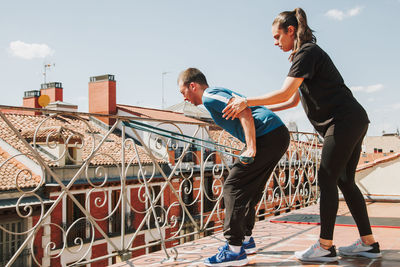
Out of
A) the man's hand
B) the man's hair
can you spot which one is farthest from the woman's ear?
the man's hand

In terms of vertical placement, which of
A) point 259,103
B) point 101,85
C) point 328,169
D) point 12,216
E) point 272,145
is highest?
point 101,85

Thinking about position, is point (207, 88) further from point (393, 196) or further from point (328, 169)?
point (393, 196)

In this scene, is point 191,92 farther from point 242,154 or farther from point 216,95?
point 242,154

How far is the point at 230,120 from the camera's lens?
8.58 feet

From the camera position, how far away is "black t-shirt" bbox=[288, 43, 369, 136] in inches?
96.1

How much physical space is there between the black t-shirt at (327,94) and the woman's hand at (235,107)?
0.33 metres

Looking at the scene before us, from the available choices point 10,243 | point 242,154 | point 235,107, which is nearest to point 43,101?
point 10,243

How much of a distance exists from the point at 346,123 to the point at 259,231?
1.78 m

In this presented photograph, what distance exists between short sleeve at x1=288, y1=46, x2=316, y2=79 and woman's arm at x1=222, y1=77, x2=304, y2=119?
33 millimetres

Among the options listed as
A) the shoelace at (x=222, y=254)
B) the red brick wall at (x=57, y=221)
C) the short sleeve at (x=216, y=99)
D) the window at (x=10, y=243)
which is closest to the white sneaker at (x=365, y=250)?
the shoelace at (x=222, y=254)

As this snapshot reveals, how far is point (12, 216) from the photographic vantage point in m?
19.1

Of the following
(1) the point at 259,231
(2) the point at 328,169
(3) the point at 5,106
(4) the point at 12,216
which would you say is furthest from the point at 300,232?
(4) the point at 12,216

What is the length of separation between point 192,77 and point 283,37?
24.6 inches

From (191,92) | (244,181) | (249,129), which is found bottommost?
(244,181)
